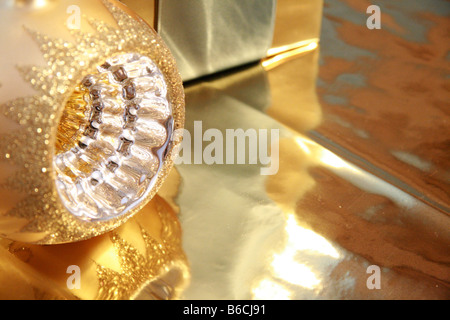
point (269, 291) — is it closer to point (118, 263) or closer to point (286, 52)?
point (118, 263)

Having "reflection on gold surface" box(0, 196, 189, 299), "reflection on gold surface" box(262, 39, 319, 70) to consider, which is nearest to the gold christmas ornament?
"reflection on gold surface" box(0, 196, 189, 299)

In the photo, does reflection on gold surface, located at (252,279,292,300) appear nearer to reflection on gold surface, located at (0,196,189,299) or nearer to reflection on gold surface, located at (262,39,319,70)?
reflection on gold surface, located at (0,196,189,299)

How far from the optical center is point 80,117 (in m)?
0.56

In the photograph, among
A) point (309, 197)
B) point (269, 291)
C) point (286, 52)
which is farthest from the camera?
point (286, 52)

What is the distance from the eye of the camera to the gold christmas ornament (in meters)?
0.42

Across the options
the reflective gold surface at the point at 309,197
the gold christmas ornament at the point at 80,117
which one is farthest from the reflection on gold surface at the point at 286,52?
the gold christmas ornament at the point at 80,117

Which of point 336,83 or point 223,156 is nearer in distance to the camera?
point 223,156

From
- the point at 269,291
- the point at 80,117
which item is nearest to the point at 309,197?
the point at 269,291

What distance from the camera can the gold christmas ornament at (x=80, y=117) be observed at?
415 mm

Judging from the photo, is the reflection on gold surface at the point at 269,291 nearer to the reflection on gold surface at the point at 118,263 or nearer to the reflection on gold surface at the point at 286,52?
the reflection on gold surface at the point at 118,263
